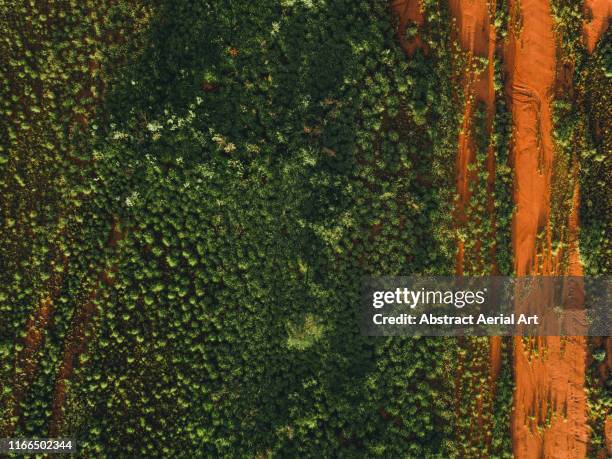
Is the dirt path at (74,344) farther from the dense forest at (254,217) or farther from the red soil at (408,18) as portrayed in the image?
the red soil at (408,18)

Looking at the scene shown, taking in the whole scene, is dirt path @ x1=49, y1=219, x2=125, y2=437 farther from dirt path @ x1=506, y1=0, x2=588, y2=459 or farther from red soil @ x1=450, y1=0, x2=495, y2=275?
dirt path @ x1=506, y1=0, x2=588, y2=459

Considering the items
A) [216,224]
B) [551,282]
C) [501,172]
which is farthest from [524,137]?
A: [216,224]

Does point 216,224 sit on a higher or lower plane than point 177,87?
lower

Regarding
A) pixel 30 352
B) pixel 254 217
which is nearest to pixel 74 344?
pixel 30 352

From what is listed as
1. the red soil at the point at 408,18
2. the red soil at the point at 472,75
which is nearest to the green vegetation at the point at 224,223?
the red soil at the point at 408,18

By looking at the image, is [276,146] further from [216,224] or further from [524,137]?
[524,137]

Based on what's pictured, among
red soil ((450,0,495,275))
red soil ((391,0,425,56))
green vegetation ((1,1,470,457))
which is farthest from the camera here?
red soil ((391,0,425,56))

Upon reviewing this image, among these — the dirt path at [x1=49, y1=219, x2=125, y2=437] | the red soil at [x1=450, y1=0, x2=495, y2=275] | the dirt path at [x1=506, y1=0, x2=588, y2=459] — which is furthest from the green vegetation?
the dirt path at [x1=506, y1=0, x2=588, y2=459]
